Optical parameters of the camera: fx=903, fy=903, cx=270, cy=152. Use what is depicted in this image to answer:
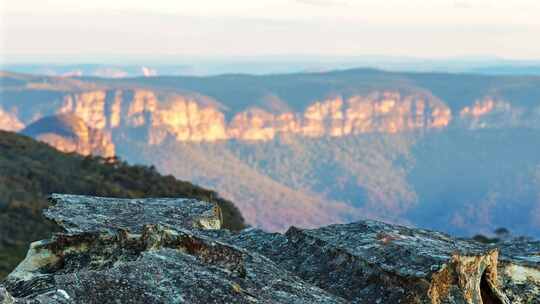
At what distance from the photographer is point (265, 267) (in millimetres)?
10984

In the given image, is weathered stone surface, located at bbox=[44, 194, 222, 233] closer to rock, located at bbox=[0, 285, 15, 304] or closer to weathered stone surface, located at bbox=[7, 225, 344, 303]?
weathered stone surface, located at bbox=[7, 225, 344, 303]

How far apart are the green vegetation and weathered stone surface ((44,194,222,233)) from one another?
18437 mm

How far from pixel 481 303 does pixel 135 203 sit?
255 inches

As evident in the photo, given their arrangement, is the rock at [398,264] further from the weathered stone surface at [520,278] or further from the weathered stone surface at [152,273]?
the weathered stone surface at [152,273]

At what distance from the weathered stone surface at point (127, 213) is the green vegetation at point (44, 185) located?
18.4 metres

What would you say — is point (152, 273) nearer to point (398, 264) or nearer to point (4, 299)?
point (4, 299)

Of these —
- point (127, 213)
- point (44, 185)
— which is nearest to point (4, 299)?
point (127, 213)

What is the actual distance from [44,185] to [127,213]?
44.8 meters

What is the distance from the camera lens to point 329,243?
39.4ft

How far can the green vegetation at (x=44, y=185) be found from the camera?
140 feet

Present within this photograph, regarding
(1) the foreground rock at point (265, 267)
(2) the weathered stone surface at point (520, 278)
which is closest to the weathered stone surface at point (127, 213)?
(1) the foreground rock at point (265, 267)

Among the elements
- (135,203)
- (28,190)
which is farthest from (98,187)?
(135,203)

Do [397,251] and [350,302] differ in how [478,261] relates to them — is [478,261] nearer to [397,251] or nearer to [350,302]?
[397,251]

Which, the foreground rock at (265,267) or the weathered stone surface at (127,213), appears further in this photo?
the weathered stone surface at (127,213)
